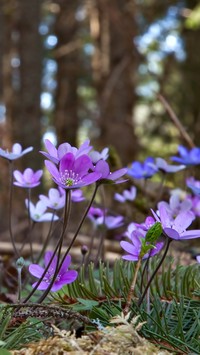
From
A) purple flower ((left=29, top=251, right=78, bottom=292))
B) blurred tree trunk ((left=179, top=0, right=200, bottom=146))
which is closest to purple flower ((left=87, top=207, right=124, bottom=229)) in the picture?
purple flower ((left=29, top=251, right=78, bottom=292))

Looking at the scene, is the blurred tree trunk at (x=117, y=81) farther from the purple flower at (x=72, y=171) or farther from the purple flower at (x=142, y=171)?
the purple flower at (x=72, y=171)

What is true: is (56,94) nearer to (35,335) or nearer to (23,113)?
(23,113)

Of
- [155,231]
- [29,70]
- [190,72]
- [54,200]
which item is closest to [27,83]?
[29,70]

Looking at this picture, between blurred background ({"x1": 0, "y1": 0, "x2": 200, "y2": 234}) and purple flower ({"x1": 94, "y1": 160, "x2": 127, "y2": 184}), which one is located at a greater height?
blurred background ({"x1": 0, "y1": 0, "x2": 200, "y2": 234})

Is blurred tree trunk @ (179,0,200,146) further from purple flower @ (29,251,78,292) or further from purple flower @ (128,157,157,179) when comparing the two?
purple flower @ (29,251,78,292)

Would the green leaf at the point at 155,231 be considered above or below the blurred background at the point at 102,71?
below

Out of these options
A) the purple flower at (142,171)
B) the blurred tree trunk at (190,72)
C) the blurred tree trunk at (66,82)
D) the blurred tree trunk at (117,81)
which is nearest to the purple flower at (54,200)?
the purple flower at (142,171)
